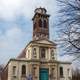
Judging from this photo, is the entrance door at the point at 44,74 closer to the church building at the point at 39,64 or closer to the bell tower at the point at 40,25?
the church building at the point at 39,64

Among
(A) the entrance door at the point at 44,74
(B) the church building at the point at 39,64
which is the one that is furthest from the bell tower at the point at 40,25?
(A) the entrance door at the point at 44,74

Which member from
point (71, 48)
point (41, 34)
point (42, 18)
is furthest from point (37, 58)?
point (71, 48)

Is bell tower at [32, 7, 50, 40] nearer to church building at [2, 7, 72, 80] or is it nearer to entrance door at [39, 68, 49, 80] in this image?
church building at [2, 7, 72, 80]

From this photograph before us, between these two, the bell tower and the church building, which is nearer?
the church building

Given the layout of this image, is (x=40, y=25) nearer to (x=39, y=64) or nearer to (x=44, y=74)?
(x=39, y=64)

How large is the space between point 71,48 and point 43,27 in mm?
36383

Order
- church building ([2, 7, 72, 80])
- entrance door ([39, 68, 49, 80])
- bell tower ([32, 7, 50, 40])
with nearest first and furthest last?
church building ([2, 7, 72, 80]), entrance door ([39, 68, 49, 80]), bell tower ([32, 7, 50, 40])

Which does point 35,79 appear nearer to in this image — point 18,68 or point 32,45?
point 18,68

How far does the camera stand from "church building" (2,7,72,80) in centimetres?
4103

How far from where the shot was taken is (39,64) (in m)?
41.8

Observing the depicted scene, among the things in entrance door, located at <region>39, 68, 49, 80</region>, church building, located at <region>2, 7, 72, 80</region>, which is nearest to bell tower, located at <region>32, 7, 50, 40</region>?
church building, located at <region>2, 7, 72, 80</region>

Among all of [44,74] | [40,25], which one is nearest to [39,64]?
[44,74]

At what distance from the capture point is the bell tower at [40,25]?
1793 inches

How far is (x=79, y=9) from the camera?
9.57 meters
